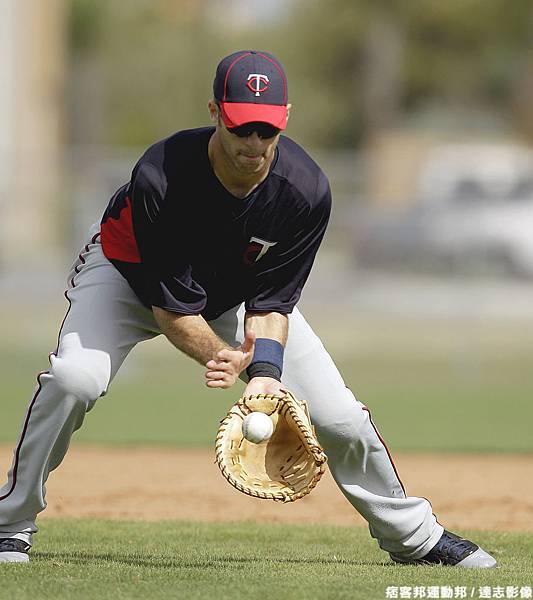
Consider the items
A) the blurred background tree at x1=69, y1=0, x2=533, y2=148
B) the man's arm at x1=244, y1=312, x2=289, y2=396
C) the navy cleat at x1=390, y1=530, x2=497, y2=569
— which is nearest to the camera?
the man's arm at x1=244, y1=312, x2=289, y2=396

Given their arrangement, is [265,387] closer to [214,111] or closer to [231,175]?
[231,175]

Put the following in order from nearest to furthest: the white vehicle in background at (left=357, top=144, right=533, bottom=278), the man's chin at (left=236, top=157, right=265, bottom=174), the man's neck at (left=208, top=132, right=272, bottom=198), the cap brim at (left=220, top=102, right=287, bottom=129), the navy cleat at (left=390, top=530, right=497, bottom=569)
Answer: the cap brim at (left=220, top=102, right=287, bottom=129) < the man's chin at (left=236, top=157, right=265, bottom=174) < the man's neck at (left=208, top=132, right=272, bottom=198) < the navy cleat at (left=390, top=530, right=497, bottom=569) < the white vehicle in background at (left=357, top=144, right=533, bottom=278)

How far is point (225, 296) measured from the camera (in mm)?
5285

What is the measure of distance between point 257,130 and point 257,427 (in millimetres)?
1089

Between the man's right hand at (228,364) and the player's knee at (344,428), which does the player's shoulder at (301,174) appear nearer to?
the man's right hand at (228,364)

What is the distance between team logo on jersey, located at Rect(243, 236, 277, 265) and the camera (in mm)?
5059

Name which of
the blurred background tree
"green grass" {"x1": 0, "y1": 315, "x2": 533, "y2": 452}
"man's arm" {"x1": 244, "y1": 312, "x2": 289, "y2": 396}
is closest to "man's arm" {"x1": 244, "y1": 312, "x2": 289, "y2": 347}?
"man's arm" {"x1": 244, "y1": 312, "x2": 289, "y2": 396}

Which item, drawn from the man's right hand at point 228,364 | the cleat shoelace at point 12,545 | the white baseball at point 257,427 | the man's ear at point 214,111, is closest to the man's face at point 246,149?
the man's ear at point 214,111

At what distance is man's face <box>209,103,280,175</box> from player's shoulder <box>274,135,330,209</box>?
185mm

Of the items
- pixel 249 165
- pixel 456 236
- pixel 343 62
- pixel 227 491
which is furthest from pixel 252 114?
pixel 343 62

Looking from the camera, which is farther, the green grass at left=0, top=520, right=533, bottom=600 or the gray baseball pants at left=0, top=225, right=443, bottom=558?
the gray baseball pants at left=0, top=225, right=443, bottom=558

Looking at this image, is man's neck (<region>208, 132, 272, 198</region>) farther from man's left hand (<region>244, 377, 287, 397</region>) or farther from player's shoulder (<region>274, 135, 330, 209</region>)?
man's left hand (<region>244, 377, 287, 397</region>)

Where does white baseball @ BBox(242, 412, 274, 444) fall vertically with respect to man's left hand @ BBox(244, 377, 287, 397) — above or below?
below

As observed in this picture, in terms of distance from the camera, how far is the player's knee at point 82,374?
16.4 ft
